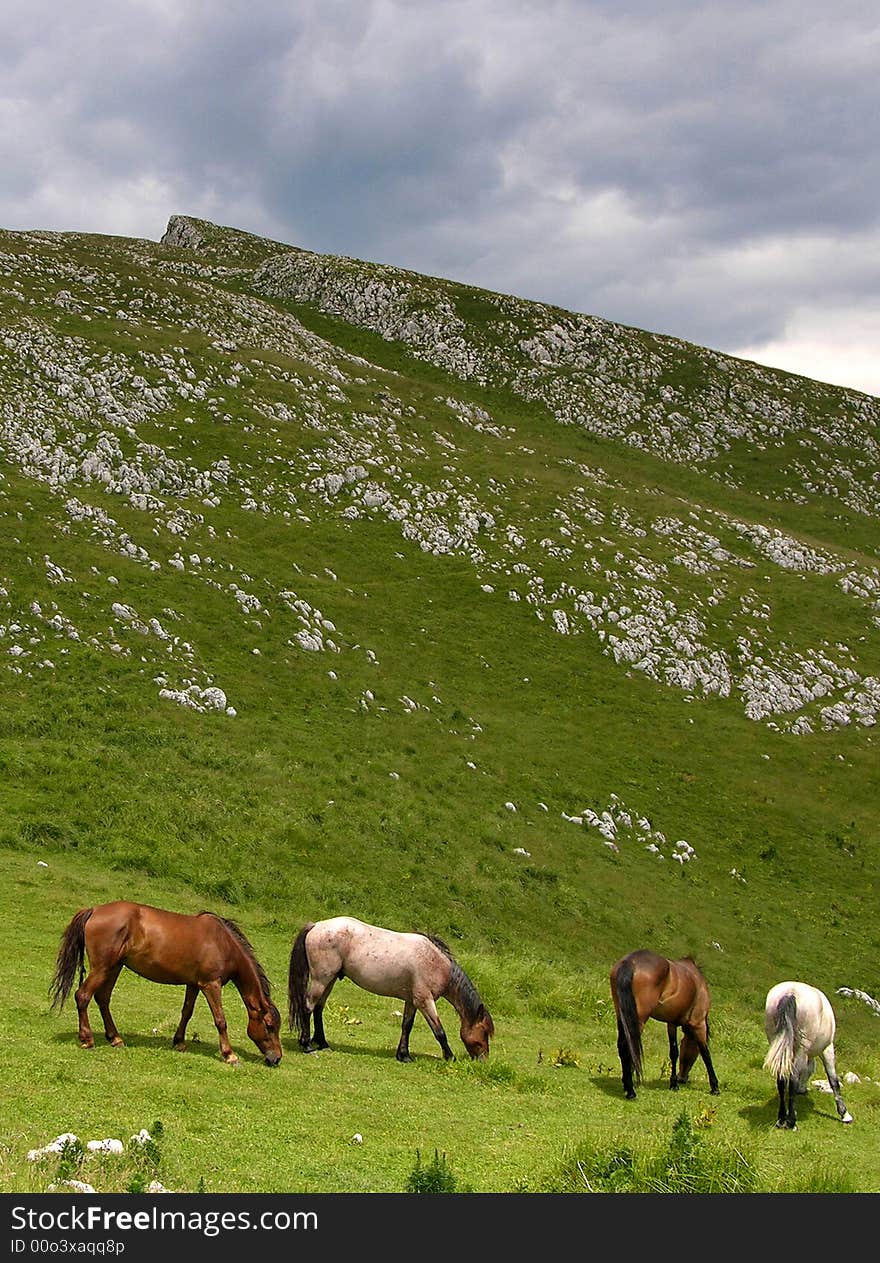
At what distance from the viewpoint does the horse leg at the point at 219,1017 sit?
→ 43.9ft

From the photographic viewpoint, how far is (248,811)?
2989 centimetres

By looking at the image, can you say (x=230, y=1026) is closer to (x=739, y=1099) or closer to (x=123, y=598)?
(x=739, y=1099)

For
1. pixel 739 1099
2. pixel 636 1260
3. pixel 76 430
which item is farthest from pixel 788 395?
pixel 636 1260

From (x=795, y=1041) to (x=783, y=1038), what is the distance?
72 centimetres

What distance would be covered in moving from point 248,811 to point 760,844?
2461 cm

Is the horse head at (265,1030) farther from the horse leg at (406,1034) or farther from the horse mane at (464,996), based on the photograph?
the horse mane at (464,996)

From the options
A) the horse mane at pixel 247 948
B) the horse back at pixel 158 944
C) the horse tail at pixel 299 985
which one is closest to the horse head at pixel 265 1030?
the horse mane at pixel 247 948

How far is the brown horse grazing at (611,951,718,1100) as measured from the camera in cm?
1509

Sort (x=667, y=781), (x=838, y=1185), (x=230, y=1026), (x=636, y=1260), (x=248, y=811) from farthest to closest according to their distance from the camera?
(x=667, y=781) → (x=248, y=811) → (x=230, y=1026) → (x=838, y=1185) → (x=636, y=1260)

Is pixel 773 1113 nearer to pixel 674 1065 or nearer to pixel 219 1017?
pixel 674 1065

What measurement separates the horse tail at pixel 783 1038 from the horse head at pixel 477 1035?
5.12 metres

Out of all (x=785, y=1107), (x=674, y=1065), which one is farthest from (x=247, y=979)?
(x=785, y=1107)

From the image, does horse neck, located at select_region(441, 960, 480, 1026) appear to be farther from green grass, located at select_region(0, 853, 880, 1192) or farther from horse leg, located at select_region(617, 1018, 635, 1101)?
horse leg, located at select_region(617, 1018, 635, 1101)

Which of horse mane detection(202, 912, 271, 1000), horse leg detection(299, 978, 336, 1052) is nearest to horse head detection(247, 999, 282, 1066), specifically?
horse mane detection(202, 912, 271, 1000)
